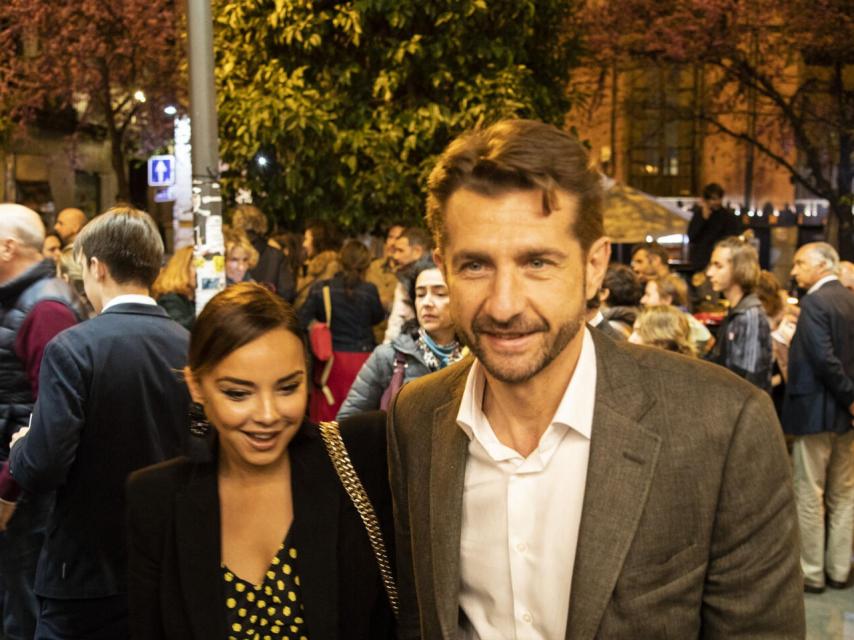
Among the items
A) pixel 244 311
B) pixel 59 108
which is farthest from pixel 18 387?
pixel 59 108

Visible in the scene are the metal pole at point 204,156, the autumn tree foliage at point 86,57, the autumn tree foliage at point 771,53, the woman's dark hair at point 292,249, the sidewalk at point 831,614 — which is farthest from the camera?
the autumn tree foliage at point 771,53

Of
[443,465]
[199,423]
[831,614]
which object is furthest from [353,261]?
[443,465]

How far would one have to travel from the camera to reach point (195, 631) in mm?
2398

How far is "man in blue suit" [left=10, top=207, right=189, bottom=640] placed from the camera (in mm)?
3459

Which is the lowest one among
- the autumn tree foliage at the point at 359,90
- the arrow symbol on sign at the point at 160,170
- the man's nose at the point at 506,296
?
the man's nose at the point at 506,296

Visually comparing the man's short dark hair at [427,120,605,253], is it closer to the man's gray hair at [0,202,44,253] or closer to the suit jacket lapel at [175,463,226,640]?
the suit jacket lapel at [175,463,226,640]

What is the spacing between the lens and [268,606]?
2.45 m

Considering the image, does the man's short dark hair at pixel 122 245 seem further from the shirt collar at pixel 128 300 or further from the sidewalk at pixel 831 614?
the sidewalk at pixel 831 614

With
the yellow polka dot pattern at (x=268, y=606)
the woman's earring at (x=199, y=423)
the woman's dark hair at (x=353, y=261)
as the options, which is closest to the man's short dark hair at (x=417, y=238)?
the woman's dark hair at (x=353, y=261)

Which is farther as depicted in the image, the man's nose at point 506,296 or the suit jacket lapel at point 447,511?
the suit jacket lapel at point 447,511

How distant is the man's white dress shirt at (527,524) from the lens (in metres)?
2.02

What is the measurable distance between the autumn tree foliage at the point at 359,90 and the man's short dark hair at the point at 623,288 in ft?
9.55

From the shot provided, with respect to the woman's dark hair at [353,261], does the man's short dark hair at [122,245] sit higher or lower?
higher

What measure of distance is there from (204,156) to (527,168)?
162 inches
